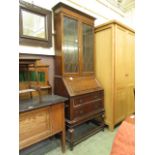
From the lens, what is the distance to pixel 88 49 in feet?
8.72

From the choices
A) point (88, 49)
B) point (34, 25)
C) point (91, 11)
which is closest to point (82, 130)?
point (88, 49)

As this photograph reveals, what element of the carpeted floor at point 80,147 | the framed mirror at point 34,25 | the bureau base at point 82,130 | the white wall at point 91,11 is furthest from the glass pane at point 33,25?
the carpeted floor at point 80,147

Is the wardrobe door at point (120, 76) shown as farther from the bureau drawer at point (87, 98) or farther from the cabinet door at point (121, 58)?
the bureau drawer at point (87, 98)

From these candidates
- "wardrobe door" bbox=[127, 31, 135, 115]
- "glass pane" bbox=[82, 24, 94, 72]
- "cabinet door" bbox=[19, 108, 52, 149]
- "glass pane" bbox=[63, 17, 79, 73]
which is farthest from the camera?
"wardrobe door" bbox=[127, 31, 135, 115]

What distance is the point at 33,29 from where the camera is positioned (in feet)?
6.91

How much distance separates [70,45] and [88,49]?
48 centimetres

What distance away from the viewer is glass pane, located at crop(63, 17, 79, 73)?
7.39 feet

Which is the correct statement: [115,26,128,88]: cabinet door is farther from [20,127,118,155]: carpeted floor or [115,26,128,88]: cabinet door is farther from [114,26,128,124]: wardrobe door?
[20,127,118,155]: carpeted floor

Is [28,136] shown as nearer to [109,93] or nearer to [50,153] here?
[50,153]

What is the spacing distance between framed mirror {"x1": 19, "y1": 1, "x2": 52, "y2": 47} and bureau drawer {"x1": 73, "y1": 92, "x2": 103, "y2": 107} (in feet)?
3.55

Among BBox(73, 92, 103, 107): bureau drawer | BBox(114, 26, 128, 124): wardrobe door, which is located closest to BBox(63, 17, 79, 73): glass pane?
BBox(73, 92, 103, 107): bureau drawer

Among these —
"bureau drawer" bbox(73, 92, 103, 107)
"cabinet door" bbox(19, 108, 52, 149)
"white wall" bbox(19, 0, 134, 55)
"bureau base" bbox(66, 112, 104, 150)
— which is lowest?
"bureau base" bbox(66, 112, 104, 150)

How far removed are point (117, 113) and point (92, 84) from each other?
82cm
